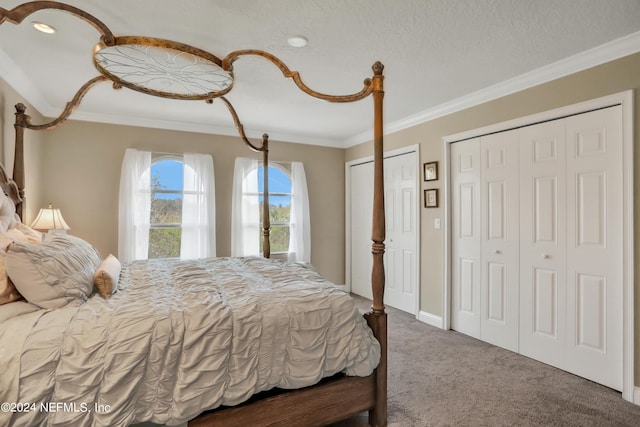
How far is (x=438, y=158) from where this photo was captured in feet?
12.5

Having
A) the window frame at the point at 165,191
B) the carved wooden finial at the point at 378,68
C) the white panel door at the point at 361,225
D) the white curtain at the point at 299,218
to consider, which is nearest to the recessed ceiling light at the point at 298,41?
the carved wooden finial at the point at 378,68

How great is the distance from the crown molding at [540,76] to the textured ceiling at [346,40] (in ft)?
0.06

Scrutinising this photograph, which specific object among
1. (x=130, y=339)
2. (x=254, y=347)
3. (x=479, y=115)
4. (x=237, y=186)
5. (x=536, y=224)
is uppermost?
(x=479, y=115)

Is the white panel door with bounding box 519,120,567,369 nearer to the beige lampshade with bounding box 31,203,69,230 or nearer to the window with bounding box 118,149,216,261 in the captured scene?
the window with bounding box 118,149,216,261

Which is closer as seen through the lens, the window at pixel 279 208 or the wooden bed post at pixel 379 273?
the wooden bed post at pixel 379 273

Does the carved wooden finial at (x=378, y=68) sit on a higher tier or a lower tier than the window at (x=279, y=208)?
higher

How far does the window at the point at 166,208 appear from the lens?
427cm

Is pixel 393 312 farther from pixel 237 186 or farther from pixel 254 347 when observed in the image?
pixel 254 347

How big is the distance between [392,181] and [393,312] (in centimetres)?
176

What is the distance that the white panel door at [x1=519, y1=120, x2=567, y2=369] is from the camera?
9.02 feet

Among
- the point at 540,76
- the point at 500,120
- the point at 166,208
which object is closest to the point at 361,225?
the point at 500,120

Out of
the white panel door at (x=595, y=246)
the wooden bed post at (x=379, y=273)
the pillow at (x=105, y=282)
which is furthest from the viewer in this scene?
the white panel door at (x=595, y=246)

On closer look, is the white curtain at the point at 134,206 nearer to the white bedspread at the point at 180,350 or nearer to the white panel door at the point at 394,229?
the white bedspread at the point at 180,350

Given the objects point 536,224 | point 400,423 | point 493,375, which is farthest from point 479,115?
point 400,423
